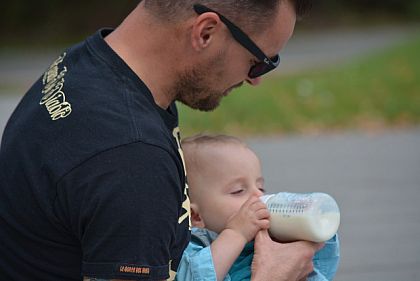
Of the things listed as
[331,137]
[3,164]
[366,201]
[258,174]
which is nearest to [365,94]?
[331,137]

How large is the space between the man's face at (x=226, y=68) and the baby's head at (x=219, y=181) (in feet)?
1.76

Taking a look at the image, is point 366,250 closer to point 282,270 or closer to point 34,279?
point 282,270

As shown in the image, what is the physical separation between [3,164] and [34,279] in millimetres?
330

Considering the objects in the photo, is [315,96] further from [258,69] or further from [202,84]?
[202,84]

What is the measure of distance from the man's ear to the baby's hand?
2.14ft

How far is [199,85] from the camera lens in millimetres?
2482

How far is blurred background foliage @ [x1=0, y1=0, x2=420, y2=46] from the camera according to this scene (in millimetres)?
23422

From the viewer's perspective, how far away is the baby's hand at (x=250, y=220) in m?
2.78

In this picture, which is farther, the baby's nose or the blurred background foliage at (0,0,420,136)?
the blurred background foliage at (0,0,420,136)

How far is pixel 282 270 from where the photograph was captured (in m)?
2.69

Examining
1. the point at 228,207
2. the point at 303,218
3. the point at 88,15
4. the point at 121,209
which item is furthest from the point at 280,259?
the point at 88,15

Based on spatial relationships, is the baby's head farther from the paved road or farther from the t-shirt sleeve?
the paved road

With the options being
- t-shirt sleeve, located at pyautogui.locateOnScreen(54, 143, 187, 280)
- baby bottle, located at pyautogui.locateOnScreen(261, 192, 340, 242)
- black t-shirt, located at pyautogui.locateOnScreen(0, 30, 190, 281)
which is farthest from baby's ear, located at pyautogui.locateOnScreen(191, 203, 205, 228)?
t-shirt sleeve, located at pyautogui.locateOnScreen(54, 143, 187, 280)

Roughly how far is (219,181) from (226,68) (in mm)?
684
